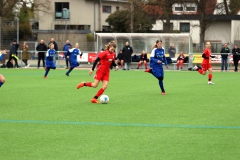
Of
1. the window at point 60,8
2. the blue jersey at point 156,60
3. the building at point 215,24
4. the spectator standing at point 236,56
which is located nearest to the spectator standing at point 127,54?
the spectator standing at point 236,56

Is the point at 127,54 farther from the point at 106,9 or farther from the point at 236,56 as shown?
the point at 106,9

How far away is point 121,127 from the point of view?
10.6m

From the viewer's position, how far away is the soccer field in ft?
27.0

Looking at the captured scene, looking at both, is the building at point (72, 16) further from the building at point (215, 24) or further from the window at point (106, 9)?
the building at point (215, 24)

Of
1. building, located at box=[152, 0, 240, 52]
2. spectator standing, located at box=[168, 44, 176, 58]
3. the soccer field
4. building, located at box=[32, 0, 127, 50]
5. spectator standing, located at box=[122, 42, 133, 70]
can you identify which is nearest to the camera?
the soccer field

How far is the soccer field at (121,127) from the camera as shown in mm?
8227

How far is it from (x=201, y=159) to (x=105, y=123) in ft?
11.9

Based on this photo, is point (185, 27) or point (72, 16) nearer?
point (72, 16)

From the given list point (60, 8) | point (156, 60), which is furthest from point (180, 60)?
point (60, 8)

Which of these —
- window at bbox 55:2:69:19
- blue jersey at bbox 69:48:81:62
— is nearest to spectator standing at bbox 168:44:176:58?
blue jersey at bbox 69:48:81:62

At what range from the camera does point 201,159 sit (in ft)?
25.6

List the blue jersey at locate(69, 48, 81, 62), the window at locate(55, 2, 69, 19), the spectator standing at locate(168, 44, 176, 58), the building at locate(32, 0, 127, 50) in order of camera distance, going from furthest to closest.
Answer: the window at locate(55, 2, 69, 19)
the building at locate(32, 0, 127, 50)
the spectator standing at locate(168, 44, 176, 58)
the blue jersey at locate(69, 48, 81, 62)

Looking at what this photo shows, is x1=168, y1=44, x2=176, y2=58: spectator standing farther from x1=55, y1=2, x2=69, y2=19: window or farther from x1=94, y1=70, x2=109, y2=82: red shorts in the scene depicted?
x1=55, y1=2, x2=69, y2=19: window

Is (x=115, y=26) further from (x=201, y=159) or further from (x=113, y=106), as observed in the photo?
(x=201, y=159)
